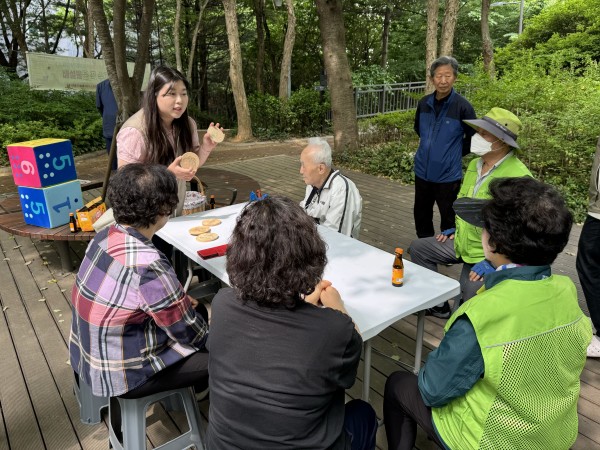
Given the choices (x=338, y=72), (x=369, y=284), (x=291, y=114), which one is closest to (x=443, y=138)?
(x=369, y=284)

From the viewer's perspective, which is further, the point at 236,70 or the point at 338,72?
the point at 236,70

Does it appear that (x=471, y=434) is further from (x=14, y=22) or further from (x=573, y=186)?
(x=14, y=22)

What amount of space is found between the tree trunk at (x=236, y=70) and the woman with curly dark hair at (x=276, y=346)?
970 centimetres

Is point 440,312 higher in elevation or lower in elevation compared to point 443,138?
lower

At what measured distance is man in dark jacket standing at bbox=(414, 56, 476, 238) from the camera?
3.55 metres

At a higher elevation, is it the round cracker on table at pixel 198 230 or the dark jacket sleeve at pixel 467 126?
the dark jacket sleeve at pixel 467 126

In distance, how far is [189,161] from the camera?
2.90 m

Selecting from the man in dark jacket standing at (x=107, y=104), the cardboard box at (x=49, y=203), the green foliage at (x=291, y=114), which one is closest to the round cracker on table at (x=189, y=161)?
the cardboard box at (x=49, y=203)

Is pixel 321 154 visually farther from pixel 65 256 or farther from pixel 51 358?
pixel 65 256

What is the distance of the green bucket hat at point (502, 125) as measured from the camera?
2578 mm

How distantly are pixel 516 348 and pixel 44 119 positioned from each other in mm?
10388

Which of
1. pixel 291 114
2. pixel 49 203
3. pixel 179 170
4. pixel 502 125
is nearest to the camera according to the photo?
pixel 502 125

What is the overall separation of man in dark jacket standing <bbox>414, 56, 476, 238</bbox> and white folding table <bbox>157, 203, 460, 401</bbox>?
4.69 ft

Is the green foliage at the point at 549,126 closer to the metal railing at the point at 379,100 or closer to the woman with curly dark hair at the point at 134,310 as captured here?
the woman with curly dark hair at the point at 134,310
